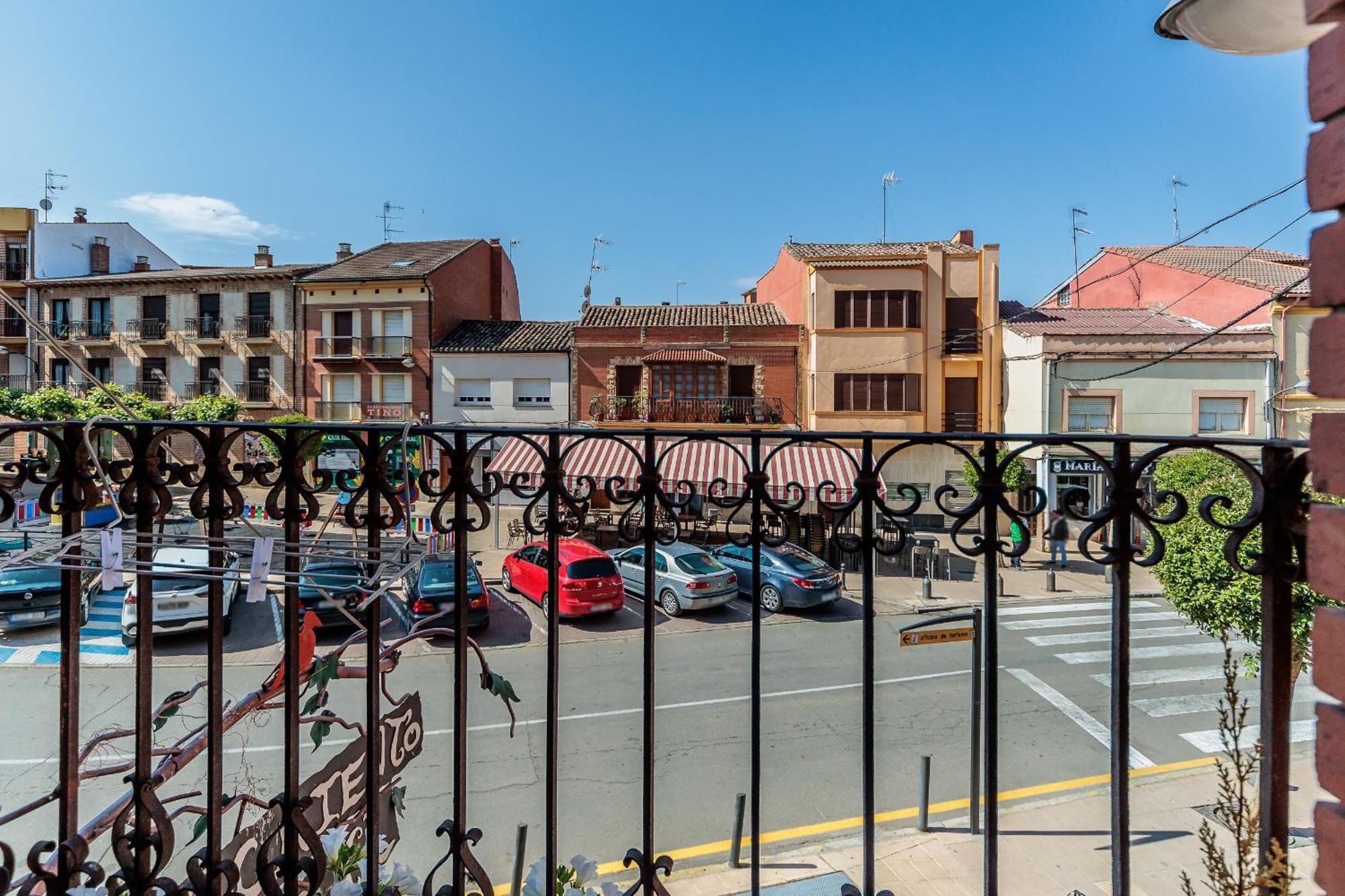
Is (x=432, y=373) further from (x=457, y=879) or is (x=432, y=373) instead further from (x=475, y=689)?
(x=457, y=879)

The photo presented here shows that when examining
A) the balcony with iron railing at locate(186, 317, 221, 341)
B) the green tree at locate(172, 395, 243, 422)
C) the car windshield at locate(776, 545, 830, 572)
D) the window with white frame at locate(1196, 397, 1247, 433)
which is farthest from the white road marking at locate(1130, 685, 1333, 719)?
the balcony with iron railing at locate(186, 317, 221, 341)

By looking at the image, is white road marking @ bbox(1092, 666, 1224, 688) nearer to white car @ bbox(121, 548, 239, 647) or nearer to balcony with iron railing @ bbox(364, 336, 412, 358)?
white car @ bbox(121, 548, 239, 647)

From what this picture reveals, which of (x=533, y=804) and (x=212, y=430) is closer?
(x=212, y=430)

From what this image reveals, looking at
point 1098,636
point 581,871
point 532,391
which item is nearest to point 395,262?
point 532,391

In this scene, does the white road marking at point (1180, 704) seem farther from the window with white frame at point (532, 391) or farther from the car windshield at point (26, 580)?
the window with white frame at point (532, 391)

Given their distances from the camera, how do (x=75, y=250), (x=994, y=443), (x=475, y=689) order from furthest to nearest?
(x=75, y=250) < (x=475, y=689) < (x=994, y=443)

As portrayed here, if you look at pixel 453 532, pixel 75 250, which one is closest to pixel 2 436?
pixel 453 532

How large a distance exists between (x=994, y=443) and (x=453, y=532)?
1297 millimetres

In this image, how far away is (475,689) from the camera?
829 cm

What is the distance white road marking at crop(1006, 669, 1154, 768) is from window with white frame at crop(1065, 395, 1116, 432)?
12.5 meters

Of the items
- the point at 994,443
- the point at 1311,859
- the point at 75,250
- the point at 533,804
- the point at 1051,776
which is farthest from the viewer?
the point at 75,250

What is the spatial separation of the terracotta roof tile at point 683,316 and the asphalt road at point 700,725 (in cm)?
1272

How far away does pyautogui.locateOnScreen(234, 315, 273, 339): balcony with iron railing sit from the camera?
2333 cm

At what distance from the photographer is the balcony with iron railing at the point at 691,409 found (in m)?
20.8
